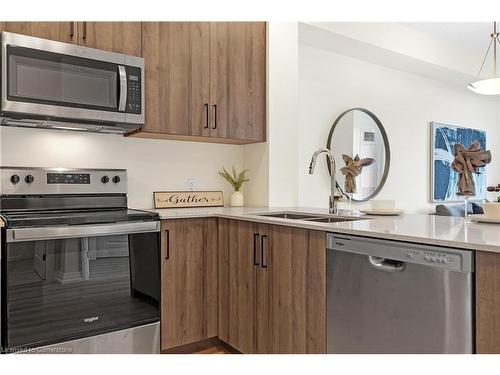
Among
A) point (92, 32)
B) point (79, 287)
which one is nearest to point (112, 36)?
point (92, 32)

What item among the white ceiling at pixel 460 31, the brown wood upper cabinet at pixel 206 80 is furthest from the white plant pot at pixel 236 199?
the white ceiling at pixel 460 31

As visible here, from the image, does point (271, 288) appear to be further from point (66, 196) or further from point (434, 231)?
point (66, 196)

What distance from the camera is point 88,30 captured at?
233 cm

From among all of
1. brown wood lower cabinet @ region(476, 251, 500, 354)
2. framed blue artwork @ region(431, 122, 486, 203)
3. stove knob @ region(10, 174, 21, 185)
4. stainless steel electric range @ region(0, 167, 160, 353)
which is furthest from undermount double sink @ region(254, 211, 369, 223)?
framed blue artwork @ region(431, 122, 486, 203)

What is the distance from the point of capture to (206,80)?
2770 mm

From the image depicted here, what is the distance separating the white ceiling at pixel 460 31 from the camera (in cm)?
393

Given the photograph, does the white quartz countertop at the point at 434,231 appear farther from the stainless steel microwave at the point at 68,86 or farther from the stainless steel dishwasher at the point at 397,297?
the stainless steel microwave at the point at 68,86

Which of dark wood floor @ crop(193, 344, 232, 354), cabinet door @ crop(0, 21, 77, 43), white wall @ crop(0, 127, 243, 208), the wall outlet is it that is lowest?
dark wood floor @ crop(193, 344, 232, 354)

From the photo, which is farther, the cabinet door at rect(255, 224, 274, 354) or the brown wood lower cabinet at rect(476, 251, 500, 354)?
the cabinet door at rect(255, 224, 274, 354)

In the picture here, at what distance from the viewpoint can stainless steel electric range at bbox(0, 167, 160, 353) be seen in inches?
72.9

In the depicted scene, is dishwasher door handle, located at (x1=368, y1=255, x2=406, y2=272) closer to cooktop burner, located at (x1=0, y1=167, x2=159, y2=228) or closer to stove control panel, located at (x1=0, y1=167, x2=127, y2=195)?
cooktop burner, located at (x1=0, y1=167, x2=159, y2=228)

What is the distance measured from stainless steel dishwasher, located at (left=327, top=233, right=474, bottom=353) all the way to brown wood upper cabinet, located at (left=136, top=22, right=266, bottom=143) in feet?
4.53

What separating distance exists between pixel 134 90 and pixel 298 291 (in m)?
1.52
